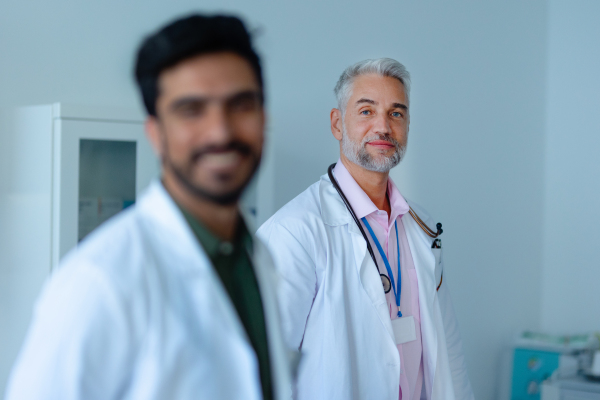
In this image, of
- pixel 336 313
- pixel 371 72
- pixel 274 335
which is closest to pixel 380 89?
pixel 371 72

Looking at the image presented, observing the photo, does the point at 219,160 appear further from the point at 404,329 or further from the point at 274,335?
the point at 404,329

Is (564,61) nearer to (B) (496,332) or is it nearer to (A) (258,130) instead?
(B) (496,332)

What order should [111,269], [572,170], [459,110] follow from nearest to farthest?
1. [111,269]
2. [459,110]
3. [572,170]

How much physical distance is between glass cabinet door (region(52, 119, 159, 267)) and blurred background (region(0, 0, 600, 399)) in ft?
Result: 0.62

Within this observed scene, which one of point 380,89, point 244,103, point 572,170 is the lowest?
point 244,103

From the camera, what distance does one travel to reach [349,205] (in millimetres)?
2002

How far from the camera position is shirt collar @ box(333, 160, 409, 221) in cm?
203

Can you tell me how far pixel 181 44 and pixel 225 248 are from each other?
12.5 inches

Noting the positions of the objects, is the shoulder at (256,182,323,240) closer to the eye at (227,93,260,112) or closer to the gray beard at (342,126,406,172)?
the gray beard at (342,126,406,172)

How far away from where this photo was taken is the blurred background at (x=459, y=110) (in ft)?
7.87

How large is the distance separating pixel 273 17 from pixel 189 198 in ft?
7.78

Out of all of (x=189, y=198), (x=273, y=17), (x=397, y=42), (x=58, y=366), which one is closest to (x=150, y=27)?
(x=273, y=17)

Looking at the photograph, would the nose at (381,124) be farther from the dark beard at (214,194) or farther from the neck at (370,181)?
the dark beard at (214,194)

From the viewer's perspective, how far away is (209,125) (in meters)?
0.76
